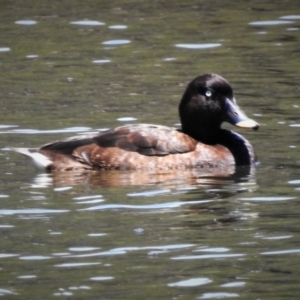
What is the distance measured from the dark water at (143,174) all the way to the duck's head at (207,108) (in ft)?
1.77

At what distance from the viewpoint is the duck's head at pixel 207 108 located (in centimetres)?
1252

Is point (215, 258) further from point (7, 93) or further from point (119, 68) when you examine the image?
point (119, 68)

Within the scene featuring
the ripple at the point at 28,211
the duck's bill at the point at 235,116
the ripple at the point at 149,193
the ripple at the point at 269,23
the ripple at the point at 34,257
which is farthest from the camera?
the ripple at the point at 269,23

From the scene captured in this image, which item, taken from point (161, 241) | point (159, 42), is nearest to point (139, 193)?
point (161, 241)

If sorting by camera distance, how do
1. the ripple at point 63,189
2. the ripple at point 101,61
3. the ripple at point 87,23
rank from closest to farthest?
the ripple at point 63,189 < the ripple at point 101,61 < the ripple at point 87,23

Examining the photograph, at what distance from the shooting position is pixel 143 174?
11805mm

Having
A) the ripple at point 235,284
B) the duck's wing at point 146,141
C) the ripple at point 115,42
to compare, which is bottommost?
the ripple at point 235,284

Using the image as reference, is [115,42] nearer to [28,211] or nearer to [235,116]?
[235,116]

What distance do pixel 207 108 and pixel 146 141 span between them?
0.93 meters

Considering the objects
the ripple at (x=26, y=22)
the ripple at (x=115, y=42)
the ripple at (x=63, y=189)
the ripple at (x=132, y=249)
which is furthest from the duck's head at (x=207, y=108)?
the ripple at (x=26, y=22)

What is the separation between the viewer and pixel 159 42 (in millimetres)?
19172

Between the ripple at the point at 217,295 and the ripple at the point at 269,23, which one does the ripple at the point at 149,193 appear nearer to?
the ripple at the point at 217,295

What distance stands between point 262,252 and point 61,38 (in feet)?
38.0

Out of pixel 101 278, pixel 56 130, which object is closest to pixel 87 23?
pixel 56 130
